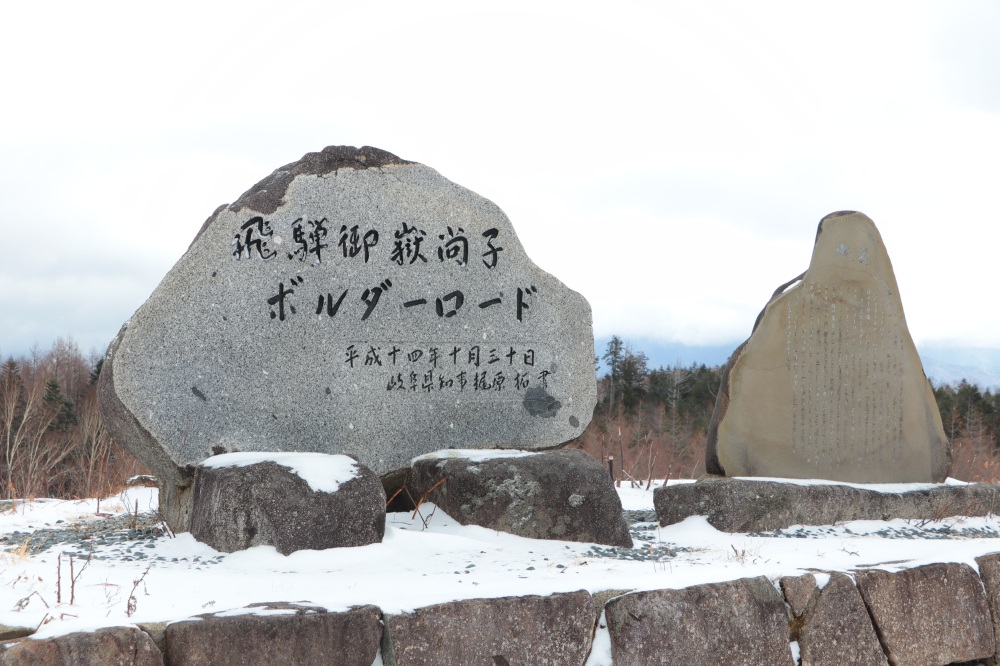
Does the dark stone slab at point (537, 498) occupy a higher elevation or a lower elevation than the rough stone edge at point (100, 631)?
higher

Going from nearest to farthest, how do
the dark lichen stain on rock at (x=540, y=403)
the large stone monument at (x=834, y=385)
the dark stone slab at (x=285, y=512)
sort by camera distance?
the dark stone slab at (x=285, y=512), the dark lichen stain on rock at (x=540, y=403), the large stone monument at (x=834, y=385)

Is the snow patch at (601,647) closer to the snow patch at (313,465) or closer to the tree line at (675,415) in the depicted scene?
the snow patch at (313,465)

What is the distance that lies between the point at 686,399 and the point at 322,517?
16.3 meters

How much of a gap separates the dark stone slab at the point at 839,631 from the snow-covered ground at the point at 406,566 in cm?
13

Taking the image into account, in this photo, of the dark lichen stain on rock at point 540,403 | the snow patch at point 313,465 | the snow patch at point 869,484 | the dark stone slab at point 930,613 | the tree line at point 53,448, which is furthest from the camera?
the tree line at point 53,448

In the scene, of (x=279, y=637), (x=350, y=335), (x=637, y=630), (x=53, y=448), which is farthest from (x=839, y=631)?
(x=53, y=448)

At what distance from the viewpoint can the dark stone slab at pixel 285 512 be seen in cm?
407

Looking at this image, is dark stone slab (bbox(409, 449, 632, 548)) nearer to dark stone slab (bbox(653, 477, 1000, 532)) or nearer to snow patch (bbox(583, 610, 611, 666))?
dark stone slab (bbox(653, 477, 1000, 532))

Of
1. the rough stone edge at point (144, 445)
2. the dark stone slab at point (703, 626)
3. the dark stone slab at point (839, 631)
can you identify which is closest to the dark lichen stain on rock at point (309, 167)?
the rough stone edge at point (144, 445)

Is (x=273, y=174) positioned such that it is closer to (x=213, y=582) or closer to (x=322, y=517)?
(x=322, y=517)

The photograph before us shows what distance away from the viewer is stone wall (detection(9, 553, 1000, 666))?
112 inches

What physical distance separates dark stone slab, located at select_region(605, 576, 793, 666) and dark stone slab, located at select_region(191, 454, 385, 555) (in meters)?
1.30

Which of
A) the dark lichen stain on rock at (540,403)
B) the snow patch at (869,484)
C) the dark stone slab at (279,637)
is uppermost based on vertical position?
the dark lichen stain on rock at (540,403)

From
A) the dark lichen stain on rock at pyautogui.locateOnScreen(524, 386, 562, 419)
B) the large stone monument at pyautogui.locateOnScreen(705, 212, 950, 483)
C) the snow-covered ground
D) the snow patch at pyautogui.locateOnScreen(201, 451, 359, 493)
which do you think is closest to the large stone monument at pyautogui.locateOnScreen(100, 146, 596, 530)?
the dark lichen stain on rock at pyautogui.locateOnScreen(524, 386, 562, 419)
